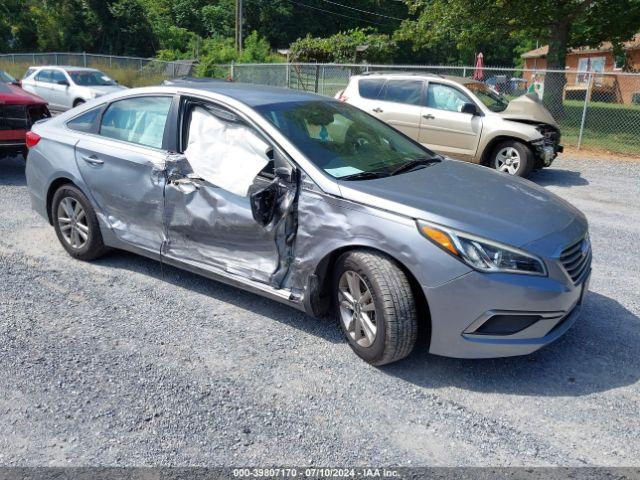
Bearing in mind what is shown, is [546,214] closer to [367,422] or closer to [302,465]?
[367,422]

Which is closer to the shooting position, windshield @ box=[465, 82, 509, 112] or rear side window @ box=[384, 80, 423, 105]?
windshield @ box=[465, 82, 509, 112]

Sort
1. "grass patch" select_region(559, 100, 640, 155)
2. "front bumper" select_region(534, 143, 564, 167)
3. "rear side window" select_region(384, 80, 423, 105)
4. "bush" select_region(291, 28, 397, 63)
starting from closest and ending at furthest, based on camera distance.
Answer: "front bumper" select_region(534, 143, 564, 167) < "rear side window" select_region(384, 80, 423, 105) < "grass patch" select_region(559, 100, 640, 155) < "bush" select_region(291, 28, 397, 63)

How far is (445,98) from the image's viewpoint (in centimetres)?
1103

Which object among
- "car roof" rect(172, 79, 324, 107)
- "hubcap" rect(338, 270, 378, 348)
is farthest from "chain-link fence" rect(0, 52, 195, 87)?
"hubcap" rect(338, 270, 378, 348)

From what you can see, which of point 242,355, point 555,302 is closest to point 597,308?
point 555,302

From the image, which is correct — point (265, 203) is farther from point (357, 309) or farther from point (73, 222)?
point (73, 222)

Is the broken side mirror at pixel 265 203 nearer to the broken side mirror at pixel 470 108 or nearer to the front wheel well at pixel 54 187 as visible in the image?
the front wheel well at pixel 54 187

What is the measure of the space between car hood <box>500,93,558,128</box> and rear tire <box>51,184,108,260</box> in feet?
24.8

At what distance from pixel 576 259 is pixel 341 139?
183 cm

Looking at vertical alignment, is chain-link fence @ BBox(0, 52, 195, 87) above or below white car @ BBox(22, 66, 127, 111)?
above

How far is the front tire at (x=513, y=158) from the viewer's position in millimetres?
10211

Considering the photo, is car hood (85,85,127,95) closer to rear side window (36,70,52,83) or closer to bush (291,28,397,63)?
rear side window (36,70,52,83)

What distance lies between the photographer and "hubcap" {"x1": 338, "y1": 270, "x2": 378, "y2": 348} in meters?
3.66

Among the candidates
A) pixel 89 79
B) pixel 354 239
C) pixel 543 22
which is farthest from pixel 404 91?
pixel 89 79
